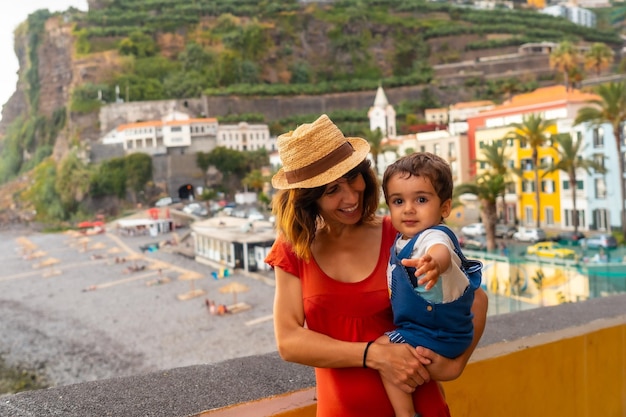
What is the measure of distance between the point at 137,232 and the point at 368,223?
141 ft

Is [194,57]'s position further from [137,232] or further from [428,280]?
[428,280]

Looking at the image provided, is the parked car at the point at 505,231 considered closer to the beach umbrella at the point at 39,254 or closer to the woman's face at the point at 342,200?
the woman's face at the point at 342,200

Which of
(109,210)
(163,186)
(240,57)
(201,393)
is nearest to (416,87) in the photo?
(240,57)

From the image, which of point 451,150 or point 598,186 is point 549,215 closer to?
point 598,186

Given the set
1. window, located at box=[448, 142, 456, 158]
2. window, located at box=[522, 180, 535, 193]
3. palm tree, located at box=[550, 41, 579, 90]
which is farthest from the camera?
Answer: palm tree, located at box=[550, 41, 579, 90]

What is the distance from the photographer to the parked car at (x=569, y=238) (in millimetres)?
22812

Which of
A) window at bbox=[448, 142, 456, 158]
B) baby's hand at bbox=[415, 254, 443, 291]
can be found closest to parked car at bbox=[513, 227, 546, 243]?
window at bbox=[448, 142, 456, 158]

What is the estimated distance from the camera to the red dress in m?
1.54

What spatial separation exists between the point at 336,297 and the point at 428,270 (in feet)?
0.78

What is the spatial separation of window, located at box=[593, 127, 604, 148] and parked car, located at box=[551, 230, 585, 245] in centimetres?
343

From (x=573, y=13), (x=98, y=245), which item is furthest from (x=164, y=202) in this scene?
(x=573, y=13)

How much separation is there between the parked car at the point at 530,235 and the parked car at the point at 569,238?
0.43 m

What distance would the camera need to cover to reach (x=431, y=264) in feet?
4.67

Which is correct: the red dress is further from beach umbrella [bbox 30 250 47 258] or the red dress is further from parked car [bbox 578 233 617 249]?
beach umbrella [bbox 30 250 47 258]
